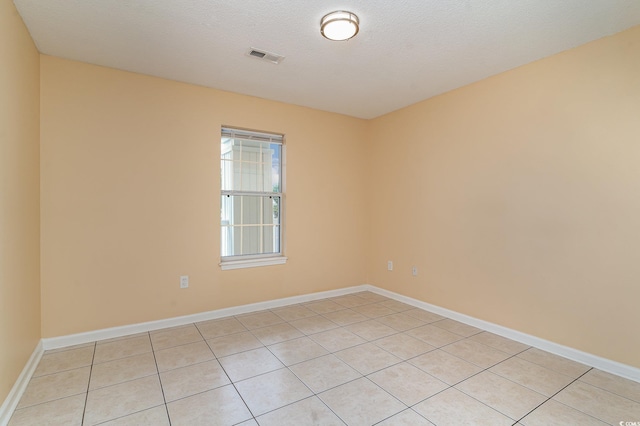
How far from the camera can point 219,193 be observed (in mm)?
3469

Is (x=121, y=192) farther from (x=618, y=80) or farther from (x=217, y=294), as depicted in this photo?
(x=618, y=80)

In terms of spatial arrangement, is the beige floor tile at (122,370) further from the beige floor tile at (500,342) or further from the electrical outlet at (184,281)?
the beige floor tile at (500,342)

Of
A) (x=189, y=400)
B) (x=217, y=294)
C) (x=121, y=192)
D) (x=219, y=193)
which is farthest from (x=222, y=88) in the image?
(x=189, y=400)

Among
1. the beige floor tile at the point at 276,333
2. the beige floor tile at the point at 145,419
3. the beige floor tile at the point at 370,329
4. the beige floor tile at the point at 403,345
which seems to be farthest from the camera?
the beige floor tile at the point at 370,329

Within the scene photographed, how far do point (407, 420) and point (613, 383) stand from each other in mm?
1627

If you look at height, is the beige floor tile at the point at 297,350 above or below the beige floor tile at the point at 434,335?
above

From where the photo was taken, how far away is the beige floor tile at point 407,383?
2.03 metres

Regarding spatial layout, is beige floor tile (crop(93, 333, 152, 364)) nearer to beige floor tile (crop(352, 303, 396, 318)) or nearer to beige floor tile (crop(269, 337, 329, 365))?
beige floor tile (crop(269, 337, 329, 365))

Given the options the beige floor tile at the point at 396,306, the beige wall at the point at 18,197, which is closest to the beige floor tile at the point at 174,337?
the beige wall at the point at 18,197

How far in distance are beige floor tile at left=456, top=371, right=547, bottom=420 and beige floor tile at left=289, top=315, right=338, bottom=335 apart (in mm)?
1388

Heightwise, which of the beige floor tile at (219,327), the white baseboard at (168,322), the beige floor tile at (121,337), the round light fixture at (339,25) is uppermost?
the round light fixture at (339,25)

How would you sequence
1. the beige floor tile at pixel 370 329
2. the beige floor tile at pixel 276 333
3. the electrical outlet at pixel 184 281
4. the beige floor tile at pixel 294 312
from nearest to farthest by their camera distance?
the beige floor tile at pixel 276 333
the beige floor tile at pixel 370 329
the electrical outlet at pixel 184 281
the beige floor tile at pixel 294 312

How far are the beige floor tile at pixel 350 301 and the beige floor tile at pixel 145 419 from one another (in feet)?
8.02

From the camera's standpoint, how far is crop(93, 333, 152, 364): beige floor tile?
253cm
